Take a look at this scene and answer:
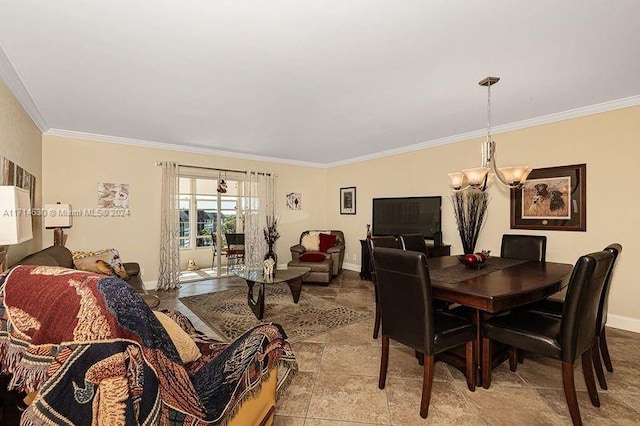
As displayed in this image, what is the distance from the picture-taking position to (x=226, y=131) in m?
4.32

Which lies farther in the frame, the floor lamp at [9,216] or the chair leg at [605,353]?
the chair leg at [605,353]

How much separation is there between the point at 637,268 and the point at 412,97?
302 centimetres

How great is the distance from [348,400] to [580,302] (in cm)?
156

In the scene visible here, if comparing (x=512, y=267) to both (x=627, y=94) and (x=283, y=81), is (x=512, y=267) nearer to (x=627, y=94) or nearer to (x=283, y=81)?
(x=627, y=94)

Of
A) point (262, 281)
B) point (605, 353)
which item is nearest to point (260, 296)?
point (262, 281)

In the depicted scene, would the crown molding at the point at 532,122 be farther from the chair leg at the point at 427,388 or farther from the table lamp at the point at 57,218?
the table lamp at the point at 57,218

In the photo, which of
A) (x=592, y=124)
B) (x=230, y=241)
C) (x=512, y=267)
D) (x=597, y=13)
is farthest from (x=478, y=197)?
(x=230, y=241)

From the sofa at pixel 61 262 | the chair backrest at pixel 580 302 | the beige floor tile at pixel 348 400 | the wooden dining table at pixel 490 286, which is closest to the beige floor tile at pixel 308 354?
the beige floor tile at pixel 348 400

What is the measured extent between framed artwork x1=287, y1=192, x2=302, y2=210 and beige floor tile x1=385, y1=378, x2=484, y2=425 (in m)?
4.65

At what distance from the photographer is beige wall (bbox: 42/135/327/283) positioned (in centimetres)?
424

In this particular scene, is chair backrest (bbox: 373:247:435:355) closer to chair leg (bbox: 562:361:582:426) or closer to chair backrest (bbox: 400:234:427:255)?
chair leg (bbox: 562:361:582:426)

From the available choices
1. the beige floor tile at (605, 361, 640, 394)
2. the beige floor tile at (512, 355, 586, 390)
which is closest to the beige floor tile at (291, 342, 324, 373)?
the beige floor tile at (512, 355, 586, 390)

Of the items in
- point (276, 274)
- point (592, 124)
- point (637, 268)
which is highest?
point (592, 124)

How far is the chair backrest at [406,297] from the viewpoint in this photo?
6.14ft
